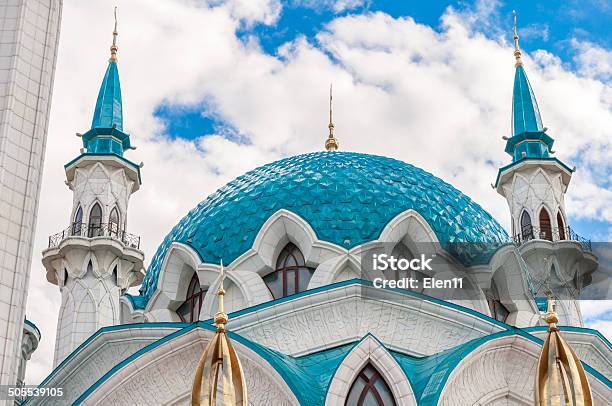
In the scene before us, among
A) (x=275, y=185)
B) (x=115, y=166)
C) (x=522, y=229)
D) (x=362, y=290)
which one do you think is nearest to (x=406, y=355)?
(x=362, y=290)

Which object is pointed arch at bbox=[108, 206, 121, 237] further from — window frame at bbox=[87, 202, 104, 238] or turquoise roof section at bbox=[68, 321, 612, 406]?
turquoise roof section at bbox=[68, 321, 612, 406]

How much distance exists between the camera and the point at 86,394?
12.1 m

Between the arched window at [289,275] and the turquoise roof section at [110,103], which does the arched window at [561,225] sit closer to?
the arched window at [289,275]

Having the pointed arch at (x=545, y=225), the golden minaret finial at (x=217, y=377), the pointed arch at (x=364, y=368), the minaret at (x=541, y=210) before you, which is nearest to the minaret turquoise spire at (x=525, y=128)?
the minaret at (x=541, y=210)

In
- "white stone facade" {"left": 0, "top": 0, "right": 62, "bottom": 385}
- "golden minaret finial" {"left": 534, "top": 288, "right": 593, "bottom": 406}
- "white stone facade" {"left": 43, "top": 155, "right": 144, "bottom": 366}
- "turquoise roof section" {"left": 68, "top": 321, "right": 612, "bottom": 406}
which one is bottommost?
"golden minaret finial" {"left": 534, "top": 288, "right": 593, "bottom": 406}

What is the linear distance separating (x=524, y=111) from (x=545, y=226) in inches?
102

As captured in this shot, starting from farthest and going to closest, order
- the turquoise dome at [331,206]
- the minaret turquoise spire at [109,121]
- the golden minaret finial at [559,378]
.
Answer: the minaret turquoise spire at [109,121] → the turquoise dome at [331,206] → the golden minaret finial at [559,378]

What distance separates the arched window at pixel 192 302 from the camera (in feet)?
48.9

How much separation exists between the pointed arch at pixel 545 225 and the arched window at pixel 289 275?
616cm

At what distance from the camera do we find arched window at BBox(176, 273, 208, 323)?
14891 mm

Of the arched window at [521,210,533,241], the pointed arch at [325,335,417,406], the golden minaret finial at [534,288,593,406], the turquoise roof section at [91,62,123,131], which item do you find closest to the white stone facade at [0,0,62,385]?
the pointed arch at [325,335,417,406]

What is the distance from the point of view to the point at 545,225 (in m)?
19.4

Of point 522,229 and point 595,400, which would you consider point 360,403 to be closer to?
point 595,400

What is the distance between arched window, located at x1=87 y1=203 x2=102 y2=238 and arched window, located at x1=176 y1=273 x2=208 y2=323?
4.09 m
